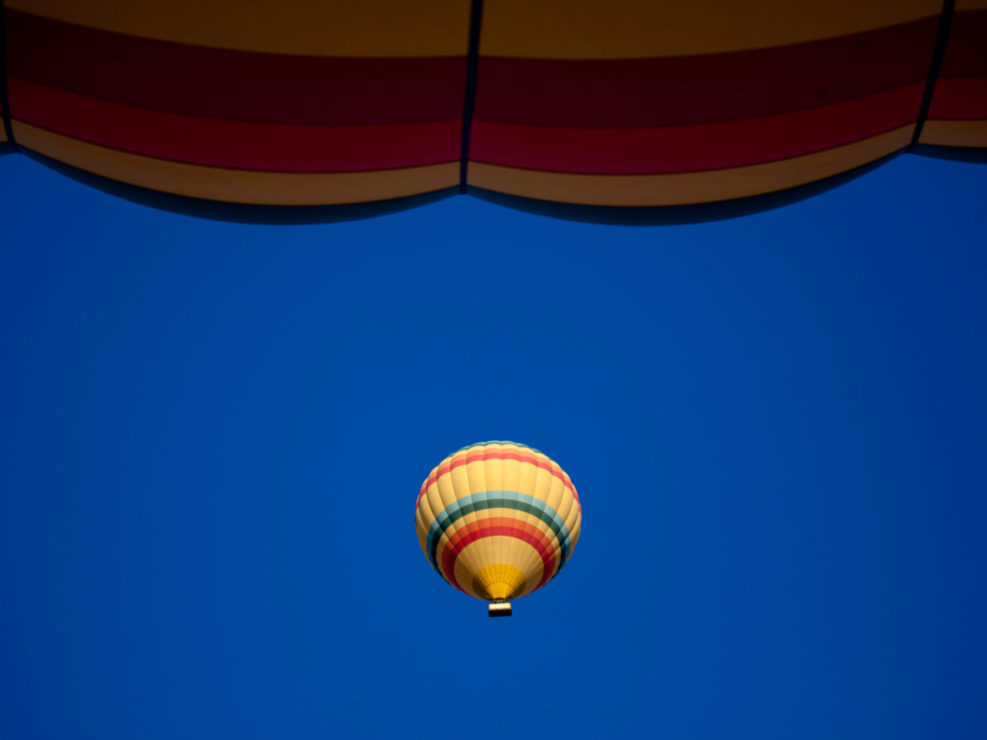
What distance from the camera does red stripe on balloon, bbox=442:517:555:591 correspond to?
9.37 m

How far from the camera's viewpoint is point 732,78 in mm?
3006

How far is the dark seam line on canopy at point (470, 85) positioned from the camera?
8.87ft

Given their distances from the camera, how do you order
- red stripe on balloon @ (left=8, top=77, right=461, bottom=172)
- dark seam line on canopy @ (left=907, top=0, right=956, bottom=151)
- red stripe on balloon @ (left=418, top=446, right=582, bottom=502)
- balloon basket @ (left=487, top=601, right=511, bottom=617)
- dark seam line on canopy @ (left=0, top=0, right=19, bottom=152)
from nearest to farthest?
dark seam line on canopy @ (left=0, top=0, right=19, bottom=152), dark seam line on canopy @ (left=907, top=0, right=956, bottom=151), red stripe on balloon @ (left=8, top=77, right=461, bottom=172), balloon basket @ (left=487, top=601, right=511, bottom=617), red stripe on balloon @ (left=418, top=446, right=582, bottom=502)

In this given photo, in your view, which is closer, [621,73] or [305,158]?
[621,73]

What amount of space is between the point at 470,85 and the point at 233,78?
882 mm

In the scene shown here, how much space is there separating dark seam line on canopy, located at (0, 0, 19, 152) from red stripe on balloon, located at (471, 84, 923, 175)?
1684mm

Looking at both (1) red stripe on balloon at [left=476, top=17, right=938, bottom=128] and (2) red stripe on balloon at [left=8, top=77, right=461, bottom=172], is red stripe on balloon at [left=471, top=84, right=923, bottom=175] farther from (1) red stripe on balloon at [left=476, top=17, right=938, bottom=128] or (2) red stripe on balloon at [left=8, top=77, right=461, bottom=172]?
(2) red stripe on balloon at [left=8, top=77, right=461, bottom=172]

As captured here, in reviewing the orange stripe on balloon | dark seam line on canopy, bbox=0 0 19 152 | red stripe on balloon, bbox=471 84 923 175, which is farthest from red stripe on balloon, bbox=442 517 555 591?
dark seam line on canopy, bbox=0 0 19 152

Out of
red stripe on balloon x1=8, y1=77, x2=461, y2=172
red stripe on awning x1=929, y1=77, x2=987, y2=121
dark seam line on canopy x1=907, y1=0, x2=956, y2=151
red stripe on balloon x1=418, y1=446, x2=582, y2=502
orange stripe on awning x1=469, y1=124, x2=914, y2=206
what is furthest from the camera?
red stripe on balloon x1=418, y1=446, x2=582, y2=502

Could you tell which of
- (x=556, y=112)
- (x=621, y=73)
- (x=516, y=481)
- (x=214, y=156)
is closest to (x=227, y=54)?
(x=214, y=156)

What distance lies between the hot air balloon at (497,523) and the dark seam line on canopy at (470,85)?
6.62 meters

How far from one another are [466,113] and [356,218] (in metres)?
0.67

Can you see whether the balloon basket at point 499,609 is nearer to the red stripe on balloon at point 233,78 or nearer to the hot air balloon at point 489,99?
the hot air balloon at point 489,99

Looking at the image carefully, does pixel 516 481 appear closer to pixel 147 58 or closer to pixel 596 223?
pixel 596 223
